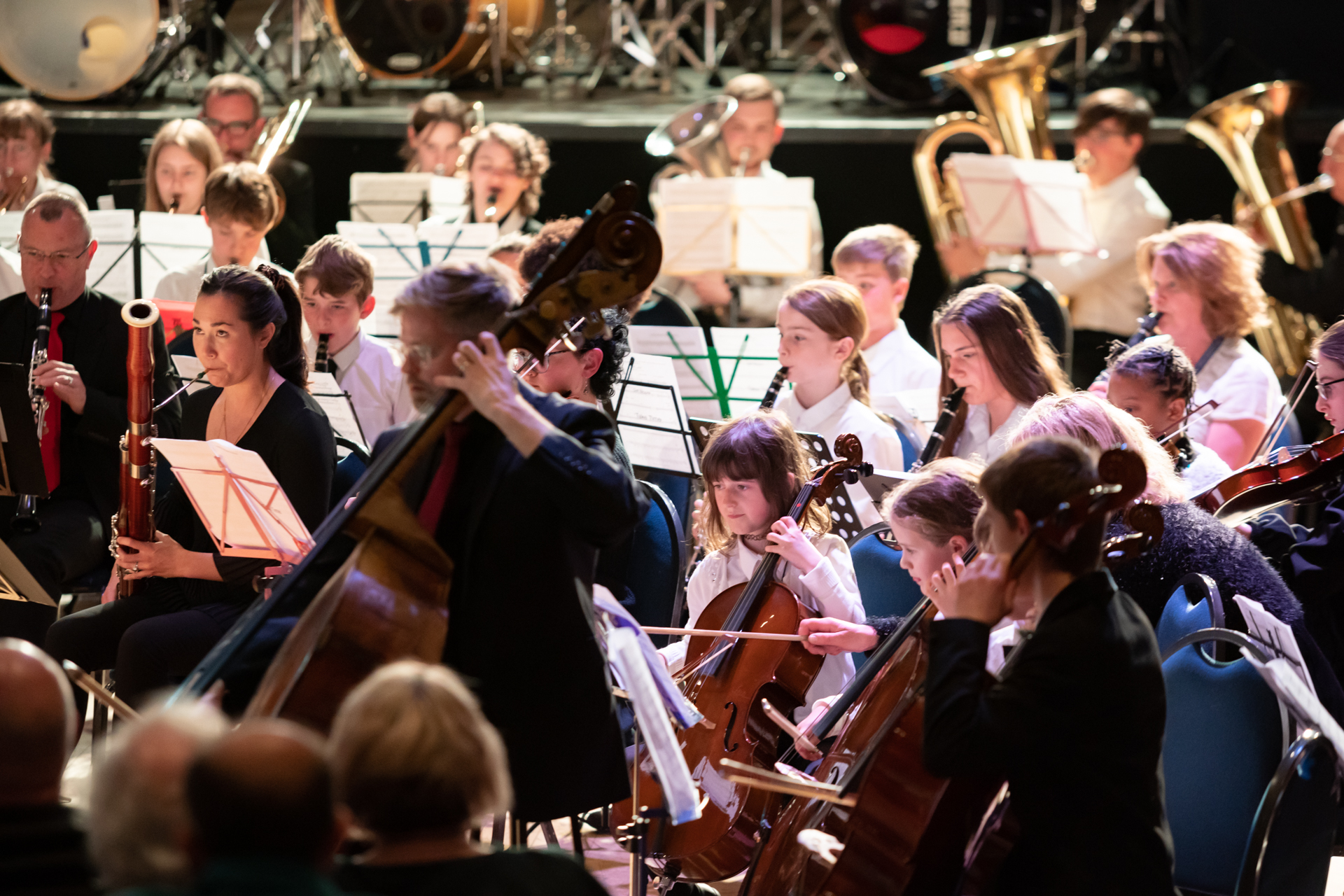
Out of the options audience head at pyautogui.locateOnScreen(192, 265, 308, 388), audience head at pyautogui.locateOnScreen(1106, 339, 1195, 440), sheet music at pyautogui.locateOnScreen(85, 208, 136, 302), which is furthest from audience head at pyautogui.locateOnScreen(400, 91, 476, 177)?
audience head at pyautogui.locateOnScreen(1106, 339, 1195, 440)

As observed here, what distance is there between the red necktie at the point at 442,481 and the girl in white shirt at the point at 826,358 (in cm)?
189

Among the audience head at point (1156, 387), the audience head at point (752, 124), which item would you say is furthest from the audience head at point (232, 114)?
the audience head at point (1156, 387)

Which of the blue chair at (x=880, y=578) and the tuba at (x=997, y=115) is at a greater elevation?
the tuba at (x=997, y=115)

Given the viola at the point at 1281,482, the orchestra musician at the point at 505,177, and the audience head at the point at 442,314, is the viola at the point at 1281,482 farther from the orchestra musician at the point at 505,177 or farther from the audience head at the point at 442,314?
the orchestra musician at the point at 505,177

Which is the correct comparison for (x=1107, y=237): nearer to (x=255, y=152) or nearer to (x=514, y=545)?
(x=255, y=152)

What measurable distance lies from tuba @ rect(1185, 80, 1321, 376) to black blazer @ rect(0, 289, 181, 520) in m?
4.50

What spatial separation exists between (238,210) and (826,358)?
1.92 m

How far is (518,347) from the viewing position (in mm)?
1939

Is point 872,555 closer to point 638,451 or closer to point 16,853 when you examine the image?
point 638,451

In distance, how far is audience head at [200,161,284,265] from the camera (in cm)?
444

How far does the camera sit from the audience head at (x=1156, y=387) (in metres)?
3.23

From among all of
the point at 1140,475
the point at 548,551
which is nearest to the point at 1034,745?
the point at 1140,475

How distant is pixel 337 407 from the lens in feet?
12.3

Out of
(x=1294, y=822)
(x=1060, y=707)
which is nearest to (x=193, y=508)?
(x=1060, y=707)
